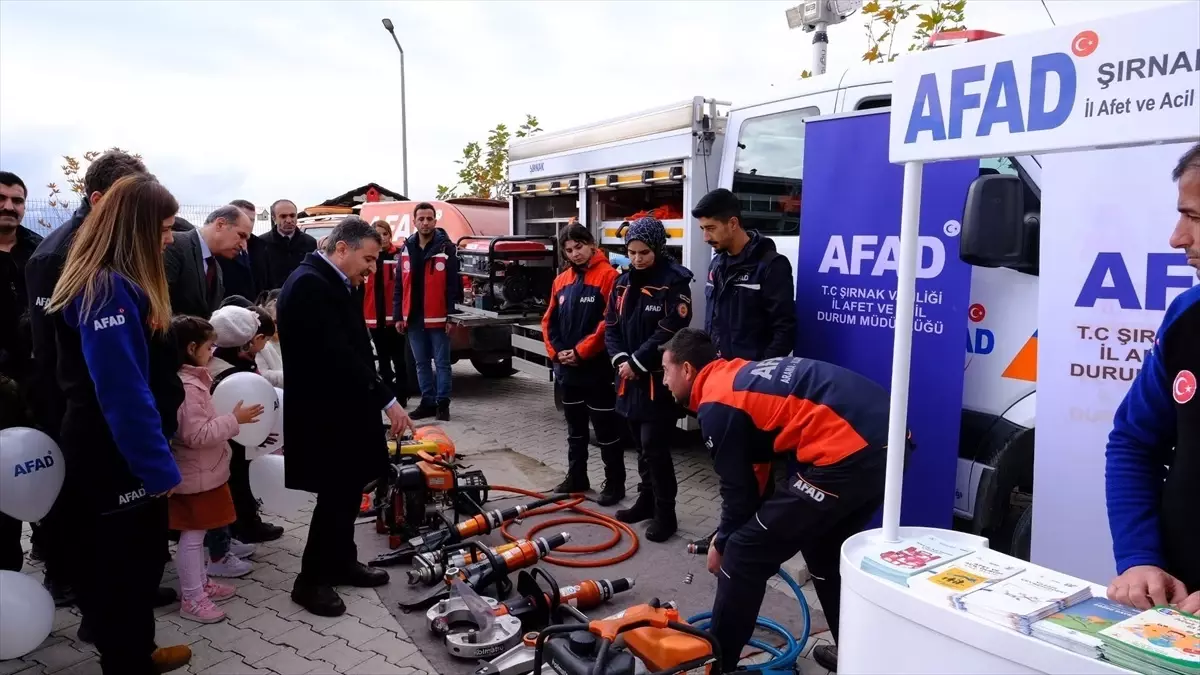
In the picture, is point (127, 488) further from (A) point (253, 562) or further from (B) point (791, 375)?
(B) point (791, 375)

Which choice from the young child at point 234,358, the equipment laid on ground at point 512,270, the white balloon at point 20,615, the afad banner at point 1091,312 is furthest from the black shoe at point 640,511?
the equipment laid on ground at point 512,270

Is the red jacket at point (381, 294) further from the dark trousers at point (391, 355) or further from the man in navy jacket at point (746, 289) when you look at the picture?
the man in navy jacket at point (746, 289)

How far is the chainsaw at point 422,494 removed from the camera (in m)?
4.57

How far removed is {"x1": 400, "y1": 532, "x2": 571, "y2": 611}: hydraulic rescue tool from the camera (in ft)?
12.1

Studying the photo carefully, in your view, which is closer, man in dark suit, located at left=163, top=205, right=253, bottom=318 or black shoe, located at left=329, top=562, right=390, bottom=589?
black shoe, located at left=329, top=562, right=390, bottom=589

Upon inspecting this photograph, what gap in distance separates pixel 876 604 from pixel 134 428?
8.10 feet

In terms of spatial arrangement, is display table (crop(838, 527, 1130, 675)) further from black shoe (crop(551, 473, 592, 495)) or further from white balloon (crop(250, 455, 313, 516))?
black shoe (crop(551, 473, 592, 495))

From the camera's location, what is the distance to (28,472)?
2926 mm

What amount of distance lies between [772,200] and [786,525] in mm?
2755

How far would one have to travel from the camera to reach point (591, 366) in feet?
17.6

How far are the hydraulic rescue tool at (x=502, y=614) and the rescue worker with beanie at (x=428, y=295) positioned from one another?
413cm

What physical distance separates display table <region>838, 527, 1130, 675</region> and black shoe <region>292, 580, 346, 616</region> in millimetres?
2677

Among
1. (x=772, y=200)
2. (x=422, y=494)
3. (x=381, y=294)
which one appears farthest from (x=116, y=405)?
(x=381, y=294)

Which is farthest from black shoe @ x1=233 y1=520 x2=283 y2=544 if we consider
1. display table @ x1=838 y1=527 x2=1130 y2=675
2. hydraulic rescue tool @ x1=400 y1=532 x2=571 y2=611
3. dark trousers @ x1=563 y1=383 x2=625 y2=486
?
display table @ x1=838 y1=527 x2=1130 y2=675
